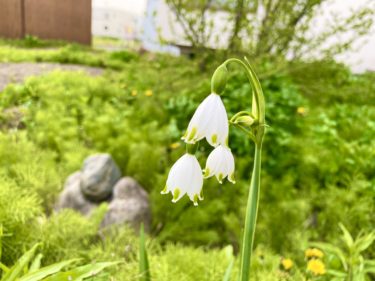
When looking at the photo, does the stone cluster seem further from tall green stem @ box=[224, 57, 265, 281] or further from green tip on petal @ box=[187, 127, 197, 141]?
green tip on petal @ box=[187, 127, 197, 141]

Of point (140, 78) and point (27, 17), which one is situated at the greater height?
point (27, 17)

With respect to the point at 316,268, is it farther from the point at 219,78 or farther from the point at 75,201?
the point at 75,201

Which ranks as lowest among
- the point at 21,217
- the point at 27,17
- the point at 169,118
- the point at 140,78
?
the point at 21,217

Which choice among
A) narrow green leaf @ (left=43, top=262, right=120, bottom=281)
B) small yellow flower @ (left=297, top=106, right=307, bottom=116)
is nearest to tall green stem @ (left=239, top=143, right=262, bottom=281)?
narrow green leaf @ (left=43, top=262, right=120, bottom=281)

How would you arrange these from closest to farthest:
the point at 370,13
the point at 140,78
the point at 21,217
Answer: the point at 21,217 → the point at 370,13 → the point at 140,78

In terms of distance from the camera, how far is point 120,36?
17.2 ft

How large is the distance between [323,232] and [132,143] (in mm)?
1230

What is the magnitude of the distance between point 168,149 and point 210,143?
7.11 feet

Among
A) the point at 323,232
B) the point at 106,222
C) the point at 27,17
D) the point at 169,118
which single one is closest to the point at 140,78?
the point at 169,118

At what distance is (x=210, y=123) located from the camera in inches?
25.7

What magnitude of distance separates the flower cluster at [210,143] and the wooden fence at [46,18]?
2.67m

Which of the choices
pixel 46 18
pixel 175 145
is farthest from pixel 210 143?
pixel 46 18

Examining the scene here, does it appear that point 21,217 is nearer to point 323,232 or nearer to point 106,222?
point 106,222

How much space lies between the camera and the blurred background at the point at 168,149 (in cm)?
162
